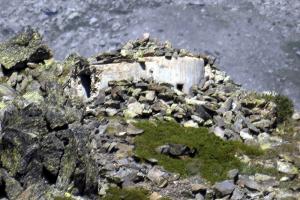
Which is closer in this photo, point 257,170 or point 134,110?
point 257,170

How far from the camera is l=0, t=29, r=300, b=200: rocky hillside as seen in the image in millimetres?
16250

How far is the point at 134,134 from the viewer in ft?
74.4

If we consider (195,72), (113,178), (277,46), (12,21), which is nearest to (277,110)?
(195,72)

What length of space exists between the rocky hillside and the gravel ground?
45.4ft

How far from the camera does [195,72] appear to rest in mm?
27859

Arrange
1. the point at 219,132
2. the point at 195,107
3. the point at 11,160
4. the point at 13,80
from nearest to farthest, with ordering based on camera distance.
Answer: the point at 11,160 < the point at 219,132 < the point at 13,80 < the point at 195,107

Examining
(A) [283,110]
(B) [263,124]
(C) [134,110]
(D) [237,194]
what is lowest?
(A) [283,110]

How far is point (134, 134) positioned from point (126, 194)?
5155 millimetres

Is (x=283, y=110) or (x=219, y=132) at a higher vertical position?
(x=219, y=132)

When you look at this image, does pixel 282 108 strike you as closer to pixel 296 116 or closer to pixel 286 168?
pixel 296 116

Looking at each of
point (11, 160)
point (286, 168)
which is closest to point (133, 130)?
point (286, 168)

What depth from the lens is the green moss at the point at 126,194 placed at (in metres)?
17.5

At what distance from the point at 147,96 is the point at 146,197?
817 cm

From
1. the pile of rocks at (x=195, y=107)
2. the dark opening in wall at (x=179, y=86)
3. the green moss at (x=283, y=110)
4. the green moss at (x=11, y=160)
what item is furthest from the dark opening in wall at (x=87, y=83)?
the green moss at (x=11, y=160)
